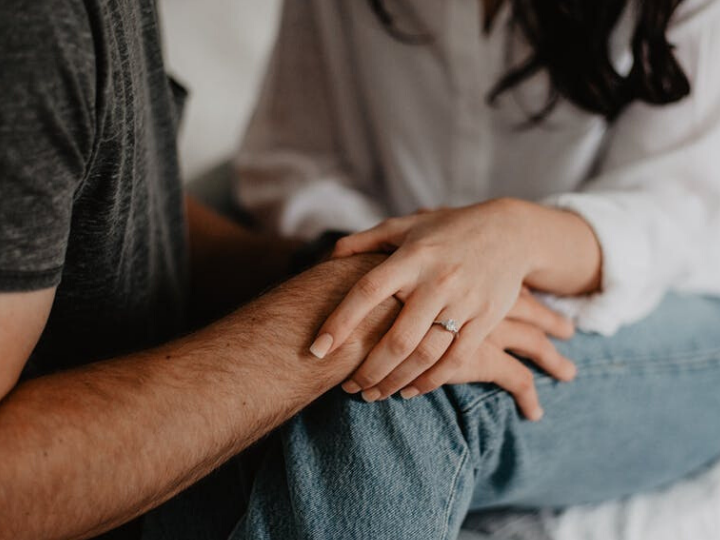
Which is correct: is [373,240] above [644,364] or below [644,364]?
above

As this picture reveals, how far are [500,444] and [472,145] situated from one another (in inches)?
16.8

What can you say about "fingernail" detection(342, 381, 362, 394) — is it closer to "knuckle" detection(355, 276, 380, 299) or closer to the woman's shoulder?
"knuckle" detection(355, 276, 380, 299)

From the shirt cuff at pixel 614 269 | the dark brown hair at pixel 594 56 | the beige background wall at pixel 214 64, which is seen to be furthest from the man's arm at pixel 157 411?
the beige background wall at pixel 214 64

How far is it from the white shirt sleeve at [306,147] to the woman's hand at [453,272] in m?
0.39

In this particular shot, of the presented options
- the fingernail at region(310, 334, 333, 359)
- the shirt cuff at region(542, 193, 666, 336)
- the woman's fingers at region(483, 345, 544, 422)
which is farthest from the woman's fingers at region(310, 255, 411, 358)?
the shirt cuff at region(542, 193, 666, 336)

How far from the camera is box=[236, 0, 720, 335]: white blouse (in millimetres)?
721

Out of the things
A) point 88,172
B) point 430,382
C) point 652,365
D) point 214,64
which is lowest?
point 652,365

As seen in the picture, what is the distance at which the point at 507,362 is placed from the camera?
0.62m

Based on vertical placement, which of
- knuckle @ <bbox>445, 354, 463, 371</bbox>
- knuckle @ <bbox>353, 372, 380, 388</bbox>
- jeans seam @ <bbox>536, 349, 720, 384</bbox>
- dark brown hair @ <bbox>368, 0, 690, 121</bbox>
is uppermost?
dark brown hair @ <bbox>368, 0, 690, 121</bbox>

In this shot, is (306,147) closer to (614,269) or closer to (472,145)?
(472,145)

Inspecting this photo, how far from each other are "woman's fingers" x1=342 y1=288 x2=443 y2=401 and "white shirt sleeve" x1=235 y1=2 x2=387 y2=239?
0.46 m

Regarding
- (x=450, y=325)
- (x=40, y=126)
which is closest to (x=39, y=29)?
(x=40, y=126)

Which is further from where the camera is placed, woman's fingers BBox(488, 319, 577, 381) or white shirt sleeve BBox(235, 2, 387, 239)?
white shirt sleeve BBox(235, 2, 387, 239)

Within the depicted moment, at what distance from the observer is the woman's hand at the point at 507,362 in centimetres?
56
